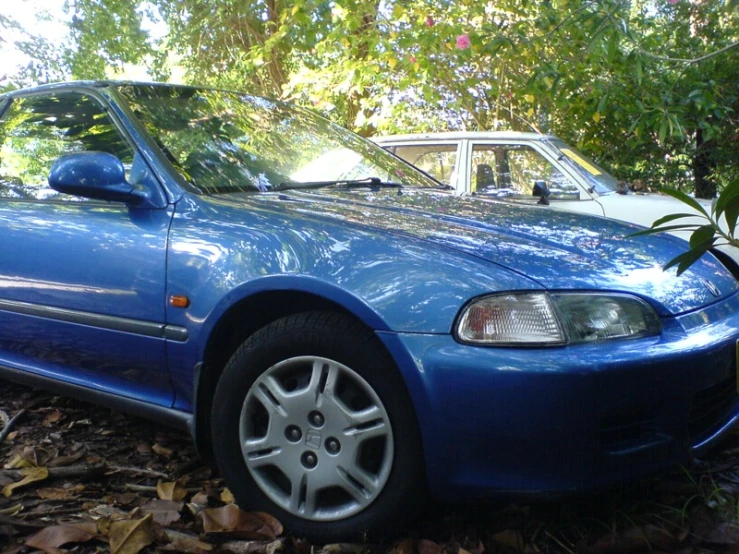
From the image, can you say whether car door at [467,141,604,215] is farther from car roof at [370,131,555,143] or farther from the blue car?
the blue car

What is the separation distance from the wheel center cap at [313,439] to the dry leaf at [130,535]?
53cm

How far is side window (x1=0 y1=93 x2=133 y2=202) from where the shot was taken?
3.09 m

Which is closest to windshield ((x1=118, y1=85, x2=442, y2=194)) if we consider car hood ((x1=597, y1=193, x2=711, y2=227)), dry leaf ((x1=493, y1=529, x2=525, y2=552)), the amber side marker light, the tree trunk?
the amber side marker light

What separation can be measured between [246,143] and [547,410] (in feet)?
5.84

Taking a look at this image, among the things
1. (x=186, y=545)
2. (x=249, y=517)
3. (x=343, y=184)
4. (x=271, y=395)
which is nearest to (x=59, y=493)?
(x=186, y=545)

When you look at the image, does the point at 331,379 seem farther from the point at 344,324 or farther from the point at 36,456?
the point at 36,456

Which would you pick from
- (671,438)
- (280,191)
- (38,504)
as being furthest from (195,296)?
(671,438)

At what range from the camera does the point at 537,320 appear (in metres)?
2.05

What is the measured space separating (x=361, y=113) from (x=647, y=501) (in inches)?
271

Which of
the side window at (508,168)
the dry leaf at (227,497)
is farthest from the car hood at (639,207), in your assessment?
the dry leaf at (227,497)

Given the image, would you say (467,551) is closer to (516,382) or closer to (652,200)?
(516,382)

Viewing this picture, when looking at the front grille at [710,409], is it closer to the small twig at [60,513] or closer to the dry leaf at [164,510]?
the dry leaf at [164,510]

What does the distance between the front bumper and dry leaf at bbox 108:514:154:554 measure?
0.87m

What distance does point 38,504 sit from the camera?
8.59ft
